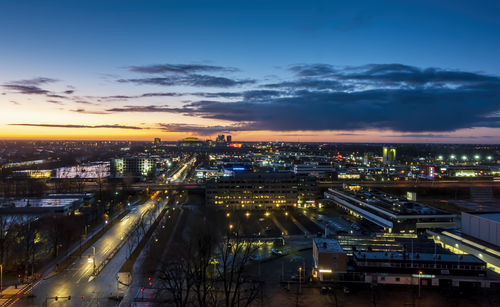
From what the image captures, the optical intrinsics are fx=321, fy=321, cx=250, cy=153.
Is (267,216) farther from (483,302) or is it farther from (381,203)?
(483,302)

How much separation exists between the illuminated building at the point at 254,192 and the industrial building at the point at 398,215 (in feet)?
19.2

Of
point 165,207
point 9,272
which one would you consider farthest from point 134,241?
point 165,207

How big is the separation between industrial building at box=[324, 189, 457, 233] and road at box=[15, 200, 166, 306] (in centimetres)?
1780

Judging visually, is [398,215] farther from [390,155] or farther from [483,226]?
[390,155]

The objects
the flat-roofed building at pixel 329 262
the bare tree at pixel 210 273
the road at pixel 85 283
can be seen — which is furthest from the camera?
the flat-roofed building at pixel 329 262

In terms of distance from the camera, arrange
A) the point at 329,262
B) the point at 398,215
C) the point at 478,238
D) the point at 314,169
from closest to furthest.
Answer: the point at 329,262 < the point at 478,238 < the point at 398,215 < the point at 314,169

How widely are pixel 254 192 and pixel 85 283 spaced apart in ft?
63.1

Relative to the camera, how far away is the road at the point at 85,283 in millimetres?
12383

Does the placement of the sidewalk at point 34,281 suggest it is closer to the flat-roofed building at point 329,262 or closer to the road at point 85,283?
the road at point 85,283

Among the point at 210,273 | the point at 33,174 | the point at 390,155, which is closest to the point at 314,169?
the point at 390,155

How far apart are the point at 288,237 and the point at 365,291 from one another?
811 centimetres

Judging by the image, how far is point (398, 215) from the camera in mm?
22844

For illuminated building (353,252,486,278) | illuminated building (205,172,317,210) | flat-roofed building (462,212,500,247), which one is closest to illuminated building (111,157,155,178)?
illuminated building (205,172,317,210)

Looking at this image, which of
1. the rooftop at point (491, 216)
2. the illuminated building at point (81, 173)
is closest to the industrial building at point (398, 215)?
the rooftop at point (491, 216)
